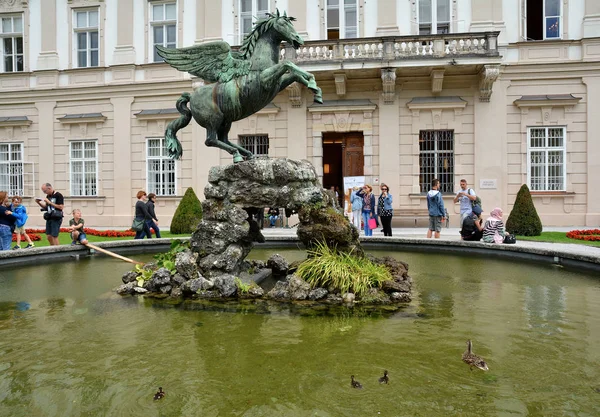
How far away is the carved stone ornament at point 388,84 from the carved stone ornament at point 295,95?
3.38 m

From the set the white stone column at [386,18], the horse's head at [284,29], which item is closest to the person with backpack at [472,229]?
the horse's head at [284,29]

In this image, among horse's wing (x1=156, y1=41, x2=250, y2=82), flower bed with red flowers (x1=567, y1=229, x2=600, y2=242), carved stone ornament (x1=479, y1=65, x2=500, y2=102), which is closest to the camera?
horse's wing (x1=156, y1=41, x2=250, y2=82)

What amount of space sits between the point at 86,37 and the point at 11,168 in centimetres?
720

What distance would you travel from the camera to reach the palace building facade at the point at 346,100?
17047 mm

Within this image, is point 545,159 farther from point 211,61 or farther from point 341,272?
point 211,61

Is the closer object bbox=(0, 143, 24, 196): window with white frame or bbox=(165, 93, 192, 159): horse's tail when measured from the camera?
bbox=(165, 93, 192, 159): horse's tail

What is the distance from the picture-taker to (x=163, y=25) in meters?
20.2

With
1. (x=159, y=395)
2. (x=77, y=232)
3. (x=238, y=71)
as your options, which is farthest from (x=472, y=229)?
(x=159, y=395)

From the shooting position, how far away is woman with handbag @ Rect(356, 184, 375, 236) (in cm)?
1366

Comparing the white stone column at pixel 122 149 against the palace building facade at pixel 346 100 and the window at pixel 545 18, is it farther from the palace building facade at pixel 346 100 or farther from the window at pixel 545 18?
the window at pixel 545 18

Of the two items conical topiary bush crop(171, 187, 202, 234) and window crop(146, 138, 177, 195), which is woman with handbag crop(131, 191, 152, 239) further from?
window crop(146, 138, 177, 195)

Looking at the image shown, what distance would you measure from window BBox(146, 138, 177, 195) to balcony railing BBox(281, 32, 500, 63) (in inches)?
275

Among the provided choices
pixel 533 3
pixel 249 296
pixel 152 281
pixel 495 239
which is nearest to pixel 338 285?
pixel 249 296

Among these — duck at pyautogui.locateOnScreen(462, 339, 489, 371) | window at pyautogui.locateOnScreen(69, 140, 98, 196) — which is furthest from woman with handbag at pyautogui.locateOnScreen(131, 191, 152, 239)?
window at pyautogui.locateOnScreen(69, 140, 98, 196)
